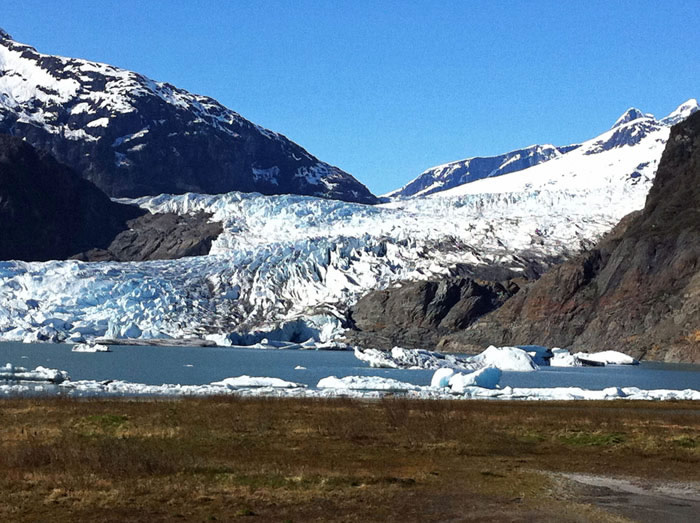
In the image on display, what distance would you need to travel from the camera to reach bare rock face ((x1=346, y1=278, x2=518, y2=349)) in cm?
15425

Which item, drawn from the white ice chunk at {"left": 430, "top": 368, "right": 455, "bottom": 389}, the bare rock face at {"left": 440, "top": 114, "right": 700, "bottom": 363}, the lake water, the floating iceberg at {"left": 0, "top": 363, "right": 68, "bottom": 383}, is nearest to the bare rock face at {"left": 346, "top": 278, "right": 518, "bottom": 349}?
the bare rock face at {"left": 440, "top": 114, "right": 700, "bottom": 363}

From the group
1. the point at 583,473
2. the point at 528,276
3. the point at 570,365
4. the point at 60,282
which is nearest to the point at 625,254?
the point at 570,365

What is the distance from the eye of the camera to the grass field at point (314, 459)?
1648 centimetres

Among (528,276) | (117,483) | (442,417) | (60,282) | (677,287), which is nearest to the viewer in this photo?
(117,483)

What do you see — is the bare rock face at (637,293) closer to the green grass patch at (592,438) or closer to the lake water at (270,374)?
the lake water at (270,374)

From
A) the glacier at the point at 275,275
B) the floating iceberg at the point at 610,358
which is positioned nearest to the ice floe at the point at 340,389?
the floating iceberg at the point at 610,358

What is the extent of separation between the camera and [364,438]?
26.8 meters

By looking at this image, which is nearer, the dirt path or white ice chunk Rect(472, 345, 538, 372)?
the dirt path

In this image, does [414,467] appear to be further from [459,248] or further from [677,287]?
[459,248]

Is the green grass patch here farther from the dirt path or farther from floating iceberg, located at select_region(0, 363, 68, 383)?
floating iceberg, located at select_region(0, 363, 68, 383)

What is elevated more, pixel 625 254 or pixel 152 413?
pixel 625 254

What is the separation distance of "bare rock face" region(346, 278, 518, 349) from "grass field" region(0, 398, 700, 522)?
11724cm

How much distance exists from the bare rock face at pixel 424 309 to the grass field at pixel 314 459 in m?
117

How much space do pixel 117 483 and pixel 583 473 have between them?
34.2 feet
